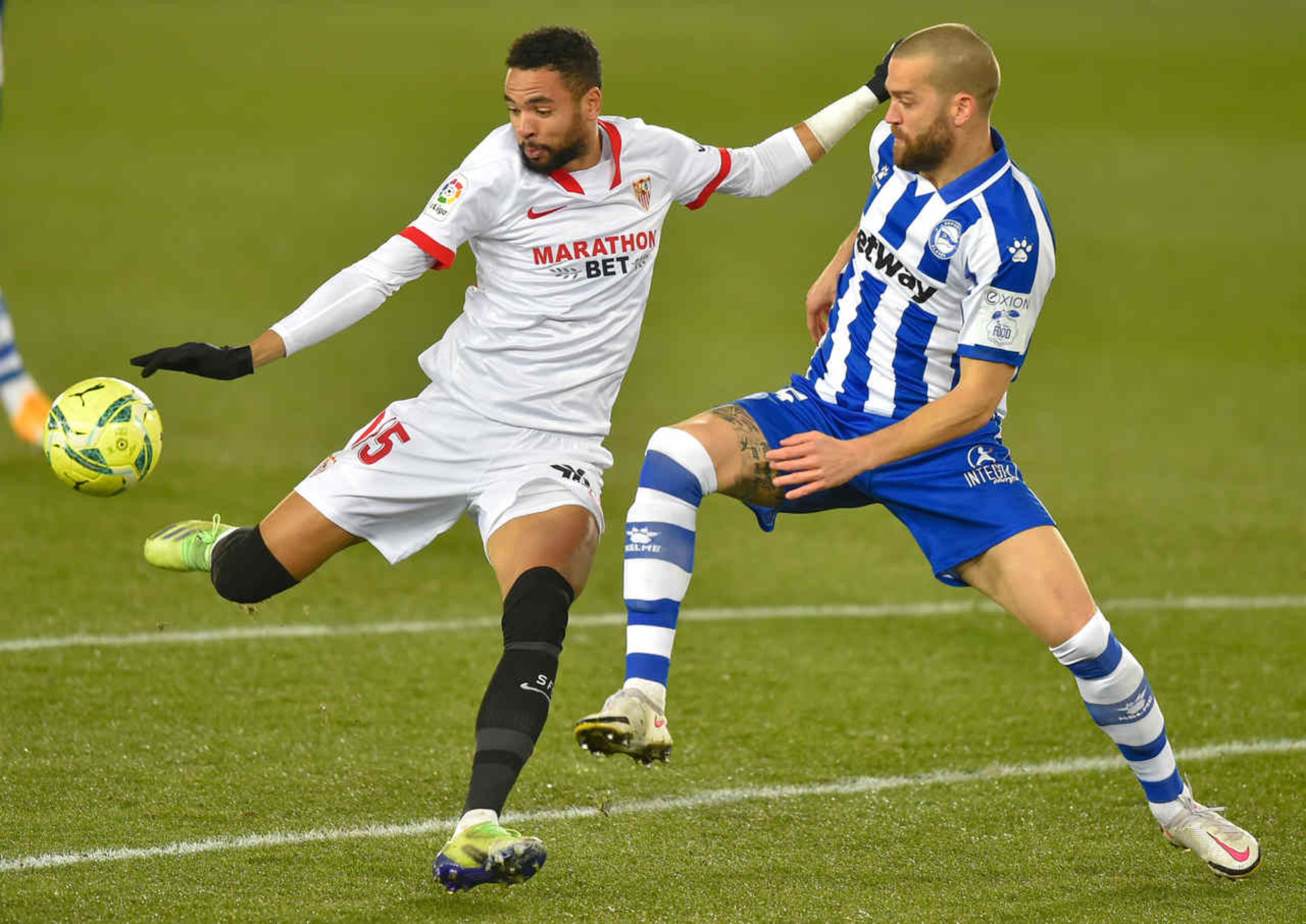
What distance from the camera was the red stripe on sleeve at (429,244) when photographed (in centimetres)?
506

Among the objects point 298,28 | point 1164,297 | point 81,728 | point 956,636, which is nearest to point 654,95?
point 298,28

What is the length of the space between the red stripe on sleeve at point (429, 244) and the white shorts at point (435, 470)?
1.68 ft

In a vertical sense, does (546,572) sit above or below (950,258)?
below

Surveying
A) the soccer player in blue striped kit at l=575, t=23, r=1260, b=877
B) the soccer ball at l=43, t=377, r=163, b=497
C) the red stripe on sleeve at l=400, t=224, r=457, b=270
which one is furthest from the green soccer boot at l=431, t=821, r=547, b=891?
the soccer ball at l=43, t=377, r=163, b=497

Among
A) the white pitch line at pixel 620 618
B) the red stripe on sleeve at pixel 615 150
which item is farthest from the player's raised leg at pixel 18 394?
the red stripe on sleeve at pixel 615 150

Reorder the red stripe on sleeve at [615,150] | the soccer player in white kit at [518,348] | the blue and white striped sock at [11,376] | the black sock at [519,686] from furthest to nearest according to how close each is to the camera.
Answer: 1. the blue and white striped sock at [11,376]
2. the red stripe on sleeve at [615,150]
3. the soccer player in white kit at [518,348]
4. the black sock at [519,686]

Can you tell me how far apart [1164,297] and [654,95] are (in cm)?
1165

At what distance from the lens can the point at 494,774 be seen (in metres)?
4.58

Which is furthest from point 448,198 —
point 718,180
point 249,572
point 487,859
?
point 487,859

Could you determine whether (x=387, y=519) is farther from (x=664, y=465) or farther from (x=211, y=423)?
(x=211, y=423)

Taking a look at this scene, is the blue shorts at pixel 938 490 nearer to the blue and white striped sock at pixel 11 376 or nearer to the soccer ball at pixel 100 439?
the soccer ball at pixel 100 439

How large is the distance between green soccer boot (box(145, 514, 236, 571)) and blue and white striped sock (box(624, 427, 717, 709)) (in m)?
1.62

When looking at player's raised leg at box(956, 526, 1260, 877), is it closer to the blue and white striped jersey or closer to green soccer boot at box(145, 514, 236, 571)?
the blue and white striped jersey

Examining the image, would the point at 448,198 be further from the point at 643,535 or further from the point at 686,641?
the point at 686,641
